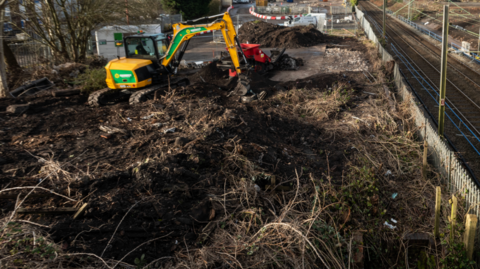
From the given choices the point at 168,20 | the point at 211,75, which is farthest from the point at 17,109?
the point at 168,20

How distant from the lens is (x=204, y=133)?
8711 millimetres

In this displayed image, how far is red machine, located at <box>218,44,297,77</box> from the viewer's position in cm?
1814

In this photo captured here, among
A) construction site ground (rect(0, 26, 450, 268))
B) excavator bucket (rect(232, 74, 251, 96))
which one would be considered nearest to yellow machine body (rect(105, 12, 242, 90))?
excavator bucket (rect(232, 74, 251, 96))

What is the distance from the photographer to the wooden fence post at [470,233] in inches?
197

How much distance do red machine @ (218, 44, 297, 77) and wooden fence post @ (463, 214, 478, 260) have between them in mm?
13149

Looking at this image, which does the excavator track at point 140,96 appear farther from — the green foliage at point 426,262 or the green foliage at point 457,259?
the green foliage at point 457,259

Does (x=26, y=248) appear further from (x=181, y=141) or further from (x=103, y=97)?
(x=103, y=97)

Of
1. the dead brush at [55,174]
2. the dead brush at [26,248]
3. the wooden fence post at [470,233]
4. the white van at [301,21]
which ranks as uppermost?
the white van at [301,21]

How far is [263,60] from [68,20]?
10.8 metres

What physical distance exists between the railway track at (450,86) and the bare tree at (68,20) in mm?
16788

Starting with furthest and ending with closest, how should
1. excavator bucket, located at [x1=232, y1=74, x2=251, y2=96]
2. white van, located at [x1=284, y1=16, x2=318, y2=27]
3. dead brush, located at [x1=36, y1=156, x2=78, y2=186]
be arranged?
white van, located at [x1=284, y1=16, x2=318, y2=27] → excavator bucket, located at [x1=232, y1=74, x2=251, y2=96] → dead brush, located at [x1=36, y1=156, x2=78, y2=186]

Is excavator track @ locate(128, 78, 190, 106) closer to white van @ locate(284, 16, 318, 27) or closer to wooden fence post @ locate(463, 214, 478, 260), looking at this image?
wooden fence post @ locate(463, 214, 478, 260)

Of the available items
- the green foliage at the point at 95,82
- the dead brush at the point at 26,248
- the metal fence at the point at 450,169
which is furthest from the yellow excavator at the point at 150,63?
the dead brush at the point at 26,248

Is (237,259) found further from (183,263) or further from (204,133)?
(204,133)
